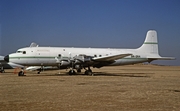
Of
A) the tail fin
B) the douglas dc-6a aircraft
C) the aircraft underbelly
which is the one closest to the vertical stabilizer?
the tail fin

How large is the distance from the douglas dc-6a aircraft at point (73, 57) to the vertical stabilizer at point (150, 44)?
61 cm

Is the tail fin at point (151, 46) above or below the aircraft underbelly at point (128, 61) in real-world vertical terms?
above

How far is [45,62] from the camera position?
83.8 feet

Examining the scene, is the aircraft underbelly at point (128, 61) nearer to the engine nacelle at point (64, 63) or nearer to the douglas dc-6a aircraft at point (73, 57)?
the douglas dc-6a aircraft at point (73, 57)

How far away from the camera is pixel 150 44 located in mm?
32156

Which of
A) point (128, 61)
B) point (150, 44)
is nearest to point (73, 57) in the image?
point (128, 61)

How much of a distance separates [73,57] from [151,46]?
1166cm

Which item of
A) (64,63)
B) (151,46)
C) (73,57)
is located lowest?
(64,63)

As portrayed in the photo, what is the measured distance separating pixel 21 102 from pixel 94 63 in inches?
760

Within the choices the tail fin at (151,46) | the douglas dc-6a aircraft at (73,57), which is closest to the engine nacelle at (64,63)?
the douglas dc-6a aircraft at (73,57)

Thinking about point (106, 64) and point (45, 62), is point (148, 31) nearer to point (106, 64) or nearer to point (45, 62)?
point (106, 64)

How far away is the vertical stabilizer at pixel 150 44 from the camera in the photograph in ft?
105

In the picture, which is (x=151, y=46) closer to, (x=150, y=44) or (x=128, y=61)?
(x=150, y=44)

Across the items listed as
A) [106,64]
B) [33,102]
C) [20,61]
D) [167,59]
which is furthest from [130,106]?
[167,59]
